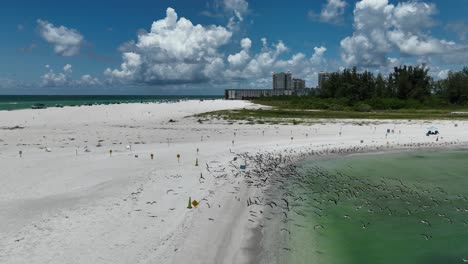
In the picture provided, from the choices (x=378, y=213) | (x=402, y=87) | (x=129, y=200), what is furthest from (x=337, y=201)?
(x=402, y=87)

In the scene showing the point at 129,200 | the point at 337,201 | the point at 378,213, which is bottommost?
the point at 378,213

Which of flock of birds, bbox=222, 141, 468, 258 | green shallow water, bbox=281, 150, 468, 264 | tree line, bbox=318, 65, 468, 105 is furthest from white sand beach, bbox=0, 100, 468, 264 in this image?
tree line, bbox=318, 65, 468, 105

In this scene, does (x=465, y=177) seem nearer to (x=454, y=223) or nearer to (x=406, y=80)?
(x=454, y=223)

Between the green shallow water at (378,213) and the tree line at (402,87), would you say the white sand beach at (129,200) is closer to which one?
the green shallow water at (378,213)

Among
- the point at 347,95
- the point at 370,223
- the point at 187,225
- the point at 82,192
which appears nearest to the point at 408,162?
the point at 370,223

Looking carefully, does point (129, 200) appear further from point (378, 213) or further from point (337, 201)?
point (378, 213)

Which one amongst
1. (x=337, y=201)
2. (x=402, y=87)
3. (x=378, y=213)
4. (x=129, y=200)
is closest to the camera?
(x=129, y=200)

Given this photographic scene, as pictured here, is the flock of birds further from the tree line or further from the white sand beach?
the tree line
